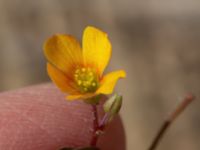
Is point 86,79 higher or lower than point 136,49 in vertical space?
higher

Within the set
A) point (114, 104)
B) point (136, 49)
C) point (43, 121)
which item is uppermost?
point (114, 104)

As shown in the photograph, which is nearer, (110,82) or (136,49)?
(110,82)

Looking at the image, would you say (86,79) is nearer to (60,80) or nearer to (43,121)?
(60,80)

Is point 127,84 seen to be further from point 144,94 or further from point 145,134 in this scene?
point 145,134

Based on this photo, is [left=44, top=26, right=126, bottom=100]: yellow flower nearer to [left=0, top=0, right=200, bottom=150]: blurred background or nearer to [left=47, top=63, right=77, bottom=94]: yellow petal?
[left=47, top=63, right=77, bottom=94]: yellow petal

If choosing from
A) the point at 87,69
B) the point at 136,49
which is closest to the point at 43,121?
the point at 87,69
